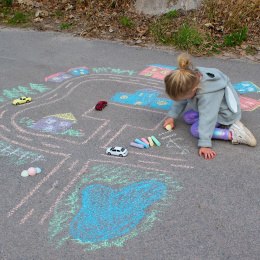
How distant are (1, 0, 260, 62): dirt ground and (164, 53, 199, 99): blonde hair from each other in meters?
3.22

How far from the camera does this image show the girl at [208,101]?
10.3ft

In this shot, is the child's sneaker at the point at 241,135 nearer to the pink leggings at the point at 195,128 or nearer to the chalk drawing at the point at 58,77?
the pink leggings at the point at 195,128

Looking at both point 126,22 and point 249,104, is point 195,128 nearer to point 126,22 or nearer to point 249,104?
point 249,104

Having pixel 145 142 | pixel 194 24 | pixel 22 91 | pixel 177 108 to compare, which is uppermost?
pixel 194 24

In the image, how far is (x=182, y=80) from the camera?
10.1 ft

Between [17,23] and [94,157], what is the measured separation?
20.4ft

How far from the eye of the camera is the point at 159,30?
22.4 ft

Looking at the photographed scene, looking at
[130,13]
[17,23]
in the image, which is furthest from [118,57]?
[17,23]

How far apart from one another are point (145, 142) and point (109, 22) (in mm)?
4961

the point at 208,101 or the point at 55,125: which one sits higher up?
the point at 208,101

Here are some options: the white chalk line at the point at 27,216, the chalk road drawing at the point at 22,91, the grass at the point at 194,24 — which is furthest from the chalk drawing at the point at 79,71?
the white chalk line at the point at 27,216

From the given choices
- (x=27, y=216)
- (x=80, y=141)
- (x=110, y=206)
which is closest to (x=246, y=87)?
(x=80, y=141)

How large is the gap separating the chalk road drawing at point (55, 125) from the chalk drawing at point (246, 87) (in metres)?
2.63

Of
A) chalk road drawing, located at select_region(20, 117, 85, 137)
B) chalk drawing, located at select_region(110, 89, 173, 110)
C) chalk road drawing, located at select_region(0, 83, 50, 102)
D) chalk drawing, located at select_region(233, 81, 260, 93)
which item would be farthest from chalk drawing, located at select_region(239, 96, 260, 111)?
chalk road drawing, located at select_region(0, 83, 50, 102)
